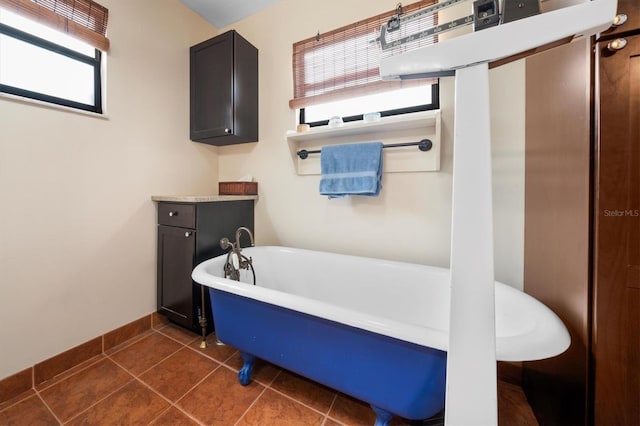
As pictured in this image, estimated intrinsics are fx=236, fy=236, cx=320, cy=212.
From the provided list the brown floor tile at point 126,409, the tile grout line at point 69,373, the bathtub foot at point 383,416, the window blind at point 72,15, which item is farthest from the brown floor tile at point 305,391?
the window blind at point 72,15

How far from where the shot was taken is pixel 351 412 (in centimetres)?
104

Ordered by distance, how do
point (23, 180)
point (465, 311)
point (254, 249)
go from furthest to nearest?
point (254, 249), point (23, 180), point (465, 311)

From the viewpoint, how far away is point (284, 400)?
3.58 feet

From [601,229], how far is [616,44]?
54cm

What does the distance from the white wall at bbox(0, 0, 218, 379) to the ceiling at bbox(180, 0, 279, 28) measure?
0.27 ft

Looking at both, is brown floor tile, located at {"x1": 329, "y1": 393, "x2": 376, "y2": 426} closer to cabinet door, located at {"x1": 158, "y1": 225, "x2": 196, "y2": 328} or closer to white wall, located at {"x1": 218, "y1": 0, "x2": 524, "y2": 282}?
white wall, located at {"x1": 218, "y1": 0, "x2": 524, "y2": 282}

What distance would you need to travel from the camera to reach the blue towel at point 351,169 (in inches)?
57.5

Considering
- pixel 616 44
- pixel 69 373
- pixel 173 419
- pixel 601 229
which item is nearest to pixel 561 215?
pixel 601 229

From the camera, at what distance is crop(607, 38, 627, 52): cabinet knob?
68 cm

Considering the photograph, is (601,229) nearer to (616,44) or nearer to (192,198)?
(616,44)

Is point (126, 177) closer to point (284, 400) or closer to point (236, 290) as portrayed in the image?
point (236, 290)

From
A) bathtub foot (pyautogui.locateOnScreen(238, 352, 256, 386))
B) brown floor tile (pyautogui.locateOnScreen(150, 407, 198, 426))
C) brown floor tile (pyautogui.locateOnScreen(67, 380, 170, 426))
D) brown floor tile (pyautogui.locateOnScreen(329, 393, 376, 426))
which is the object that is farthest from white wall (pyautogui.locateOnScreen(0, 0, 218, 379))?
brown floor tile (pyautogui.locateOnScreen(329, 393, 376, 426))

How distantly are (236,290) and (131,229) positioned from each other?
3.46 ft

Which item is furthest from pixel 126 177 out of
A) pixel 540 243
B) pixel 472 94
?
pixel 540 243
